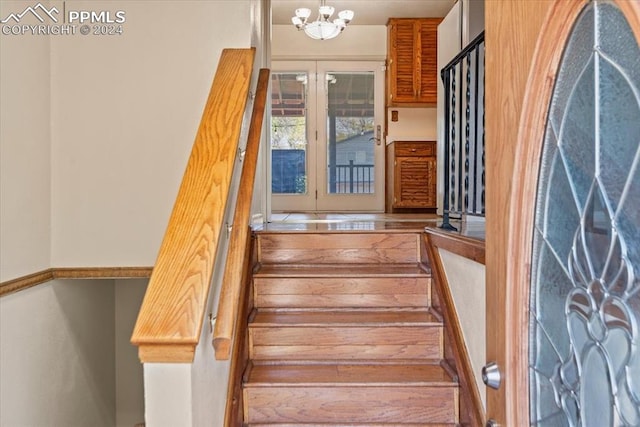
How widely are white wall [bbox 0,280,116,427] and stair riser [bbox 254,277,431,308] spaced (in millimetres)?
1017

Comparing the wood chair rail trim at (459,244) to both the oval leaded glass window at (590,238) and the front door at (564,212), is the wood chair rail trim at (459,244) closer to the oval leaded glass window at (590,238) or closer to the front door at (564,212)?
the front door at (564,212)

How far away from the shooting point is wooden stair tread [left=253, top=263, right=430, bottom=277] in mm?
2363

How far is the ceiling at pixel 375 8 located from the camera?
572 cm

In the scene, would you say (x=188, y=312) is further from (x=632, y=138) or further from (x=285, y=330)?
(x=285, y=330)

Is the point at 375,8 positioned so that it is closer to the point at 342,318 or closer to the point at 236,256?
the point at 342,318

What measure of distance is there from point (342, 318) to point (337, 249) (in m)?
0.48

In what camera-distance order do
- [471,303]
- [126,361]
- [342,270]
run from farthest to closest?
1. [126,361]
2. [342,270]
3. [471,303]

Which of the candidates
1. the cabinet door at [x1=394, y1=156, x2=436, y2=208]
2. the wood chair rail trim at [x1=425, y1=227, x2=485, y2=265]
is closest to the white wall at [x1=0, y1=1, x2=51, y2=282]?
the wood chair rail trim at [x1=425, y1=227, x2=485, y2=265]

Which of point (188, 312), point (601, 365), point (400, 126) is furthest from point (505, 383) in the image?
point (400, 126)

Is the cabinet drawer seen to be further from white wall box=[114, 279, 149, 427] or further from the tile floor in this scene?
white wall box=[114, 279, 149, 427]

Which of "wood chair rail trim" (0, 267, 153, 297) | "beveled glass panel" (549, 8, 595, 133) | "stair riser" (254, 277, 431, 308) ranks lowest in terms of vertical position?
"stair riser" (254, 277, 431, 308)

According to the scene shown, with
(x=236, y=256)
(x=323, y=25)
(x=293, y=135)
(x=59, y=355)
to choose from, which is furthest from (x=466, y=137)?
(x=293, y=135)

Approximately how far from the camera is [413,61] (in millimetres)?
6164

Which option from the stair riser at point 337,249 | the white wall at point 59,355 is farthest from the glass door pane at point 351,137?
the stair riser at point 337,249
